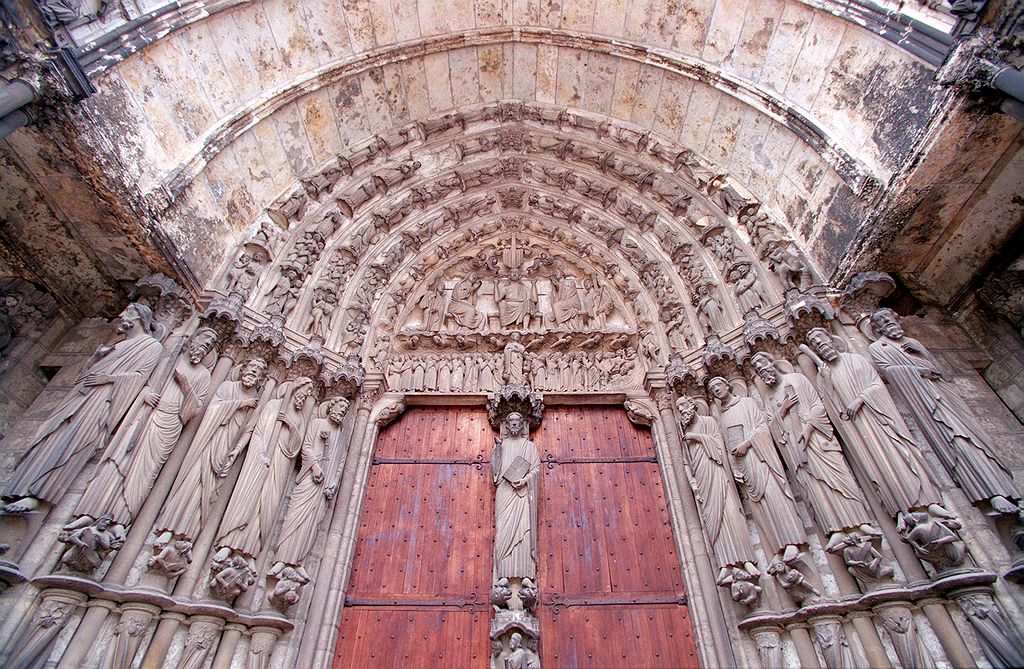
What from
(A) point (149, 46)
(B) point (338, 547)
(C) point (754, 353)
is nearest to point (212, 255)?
(A) point (149, 46)

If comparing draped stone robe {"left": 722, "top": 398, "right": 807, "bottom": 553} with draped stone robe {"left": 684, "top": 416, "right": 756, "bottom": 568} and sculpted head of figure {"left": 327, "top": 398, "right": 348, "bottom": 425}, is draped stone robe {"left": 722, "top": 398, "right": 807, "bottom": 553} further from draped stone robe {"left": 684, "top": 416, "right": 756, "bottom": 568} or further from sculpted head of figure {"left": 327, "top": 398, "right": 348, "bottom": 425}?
sculpted head of figure {"left": 327, "top": 398, "right": 348, "bottom": 425}

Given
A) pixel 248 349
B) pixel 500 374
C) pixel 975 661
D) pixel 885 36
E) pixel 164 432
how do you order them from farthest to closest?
1. pixel 500 374
2. pixel 248 349
3. pixel 885 36
4. pixel 164 432
5. pixel 975 661

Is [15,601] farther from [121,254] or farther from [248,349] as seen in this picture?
[121,254]

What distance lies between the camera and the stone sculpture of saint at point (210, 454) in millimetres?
3805

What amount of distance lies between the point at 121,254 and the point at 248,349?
127cm

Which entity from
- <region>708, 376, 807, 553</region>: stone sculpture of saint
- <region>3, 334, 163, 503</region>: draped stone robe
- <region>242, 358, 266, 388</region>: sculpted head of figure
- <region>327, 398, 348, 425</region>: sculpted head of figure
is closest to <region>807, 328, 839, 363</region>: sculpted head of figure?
<region>708, 376, 807, 553</region>: stone sculpture of saint

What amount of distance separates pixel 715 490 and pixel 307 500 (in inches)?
129

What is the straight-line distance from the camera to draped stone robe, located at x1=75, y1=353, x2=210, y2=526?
3562 millimetres

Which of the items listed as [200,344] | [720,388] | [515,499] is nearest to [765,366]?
[720,388]

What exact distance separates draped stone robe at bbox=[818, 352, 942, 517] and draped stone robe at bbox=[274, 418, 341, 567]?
4111 millimetres

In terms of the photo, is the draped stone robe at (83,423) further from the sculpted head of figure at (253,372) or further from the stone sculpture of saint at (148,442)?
the sculpted head of figure at (253,372)

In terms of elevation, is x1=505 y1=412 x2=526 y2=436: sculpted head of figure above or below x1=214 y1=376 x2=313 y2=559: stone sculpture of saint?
above

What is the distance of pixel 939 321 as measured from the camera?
4.92 metres

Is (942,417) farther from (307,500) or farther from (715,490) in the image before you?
(307,500)
